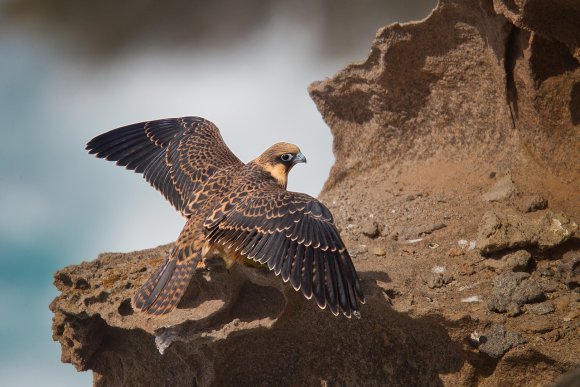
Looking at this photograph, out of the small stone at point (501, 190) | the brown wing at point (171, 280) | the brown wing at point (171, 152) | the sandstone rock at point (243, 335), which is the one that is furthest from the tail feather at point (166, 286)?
the small stone at point (501, 190)

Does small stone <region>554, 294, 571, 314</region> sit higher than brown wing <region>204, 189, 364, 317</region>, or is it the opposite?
brown wing <region>204, 189, 364, 317</region>

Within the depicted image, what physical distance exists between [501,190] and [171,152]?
2.66m

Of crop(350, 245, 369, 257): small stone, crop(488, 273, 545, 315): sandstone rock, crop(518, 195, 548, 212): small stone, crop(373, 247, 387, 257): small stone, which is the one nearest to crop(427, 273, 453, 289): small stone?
crop(488, 273, 545, 315): sandstone rock

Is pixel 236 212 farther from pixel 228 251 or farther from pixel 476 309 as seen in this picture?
pixel 476 309

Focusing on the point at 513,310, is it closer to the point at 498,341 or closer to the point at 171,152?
the point at 498,341

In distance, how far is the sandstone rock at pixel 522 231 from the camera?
5.74 meters

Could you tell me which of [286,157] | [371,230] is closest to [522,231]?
[371,230]

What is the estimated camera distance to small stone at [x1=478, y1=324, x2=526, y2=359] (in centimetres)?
497

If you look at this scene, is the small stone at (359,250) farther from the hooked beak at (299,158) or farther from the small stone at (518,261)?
the small stone at (518,261)

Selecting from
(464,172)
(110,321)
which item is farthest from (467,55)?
(110,321)

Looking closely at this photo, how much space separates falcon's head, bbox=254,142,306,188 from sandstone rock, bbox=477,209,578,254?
1.46 meters

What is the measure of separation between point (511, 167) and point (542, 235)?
1.08 metres

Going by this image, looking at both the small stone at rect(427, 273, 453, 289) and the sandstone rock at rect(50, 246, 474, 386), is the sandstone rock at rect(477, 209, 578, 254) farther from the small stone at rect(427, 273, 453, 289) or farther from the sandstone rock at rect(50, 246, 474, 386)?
the sandstone rock at rect(50, 246, 474, 386)

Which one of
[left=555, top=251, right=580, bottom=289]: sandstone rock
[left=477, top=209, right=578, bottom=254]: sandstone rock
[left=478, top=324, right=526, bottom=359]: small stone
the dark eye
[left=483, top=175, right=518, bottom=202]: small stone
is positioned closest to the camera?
[left=478, top=324, right=526, bottom=359]: small stone
